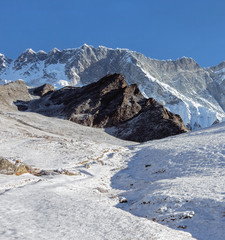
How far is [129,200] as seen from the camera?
17.6 m

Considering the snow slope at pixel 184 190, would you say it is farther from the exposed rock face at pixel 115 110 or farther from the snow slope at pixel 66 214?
the exposed rock face at pixel 115 110

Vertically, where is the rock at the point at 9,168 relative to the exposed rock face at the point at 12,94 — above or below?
below

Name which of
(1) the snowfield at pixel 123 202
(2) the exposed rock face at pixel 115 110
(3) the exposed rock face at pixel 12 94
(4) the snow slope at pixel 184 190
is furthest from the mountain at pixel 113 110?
(1) the snowfield at pixel 123 202

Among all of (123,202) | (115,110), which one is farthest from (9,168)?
(115,110)

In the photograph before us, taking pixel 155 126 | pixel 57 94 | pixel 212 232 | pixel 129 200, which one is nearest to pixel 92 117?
pixel 155 126

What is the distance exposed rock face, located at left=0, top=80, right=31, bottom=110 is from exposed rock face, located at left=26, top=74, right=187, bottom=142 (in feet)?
27.5

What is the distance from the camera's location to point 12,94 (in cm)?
12719

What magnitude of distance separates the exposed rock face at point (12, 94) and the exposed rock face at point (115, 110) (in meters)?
8.39

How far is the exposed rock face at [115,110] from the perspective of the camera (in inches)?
3559

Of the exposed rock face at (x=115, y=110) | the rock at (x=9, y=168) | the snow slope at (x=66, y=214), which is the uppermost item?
the exposed rock face at (x=115, y=110)

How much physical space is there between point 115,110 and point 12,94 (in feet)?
191

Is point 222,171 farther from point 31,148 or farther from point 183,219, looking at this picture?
point 31,148

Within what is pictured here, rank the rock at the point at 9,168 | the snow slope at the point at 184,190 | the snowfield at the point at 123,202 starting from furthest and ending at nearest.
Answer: the rock at the point at 9,168, the snow slope at the point at 184,190, the snowfield at the point at 123,202

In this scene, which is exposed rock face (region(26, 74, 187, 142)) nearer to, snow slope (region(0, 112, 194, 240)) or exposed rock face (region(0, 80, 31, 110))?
exposed rock face (region(0, 80, 31, 110))
